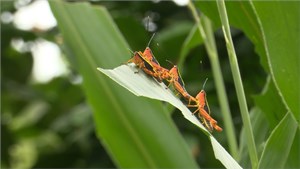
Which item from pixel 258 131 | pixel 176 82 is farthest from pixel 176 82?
pixel 258 131

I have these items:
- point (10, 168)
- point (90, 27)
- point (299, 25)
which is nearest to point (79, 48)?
point (90, 27)

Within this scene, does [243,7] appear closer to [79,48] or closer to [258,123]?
[258,123]

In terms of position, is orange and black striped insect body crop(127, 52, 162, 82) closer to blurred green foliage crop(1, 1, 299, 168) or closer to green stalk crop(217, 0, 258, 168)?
green stalk crop(217, 0, 258, 168)

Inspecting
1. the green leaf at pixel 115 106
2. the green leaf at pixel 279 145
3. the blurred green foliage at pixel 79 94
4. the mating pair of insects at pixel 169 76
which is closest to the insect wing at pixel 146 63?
the mating pair of insects at pixel 169 76

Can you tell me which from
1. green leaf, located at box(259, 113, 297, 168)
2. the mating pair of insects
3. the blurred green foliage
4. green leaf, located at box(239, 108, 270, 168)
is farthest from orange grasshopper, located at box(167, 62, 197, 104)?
the blurred green foliage

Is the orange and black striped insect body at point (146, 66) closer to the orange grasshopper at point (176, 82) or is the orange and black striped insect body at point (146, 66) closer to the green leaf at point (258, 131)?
the orange grasshopper at point (176, 82)

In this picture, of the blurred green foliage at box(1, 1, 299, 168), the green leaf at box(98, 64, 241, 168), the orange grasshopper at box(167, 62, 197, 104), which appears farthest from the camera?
the blurred green foliage at box(1, 1, 299, 168)

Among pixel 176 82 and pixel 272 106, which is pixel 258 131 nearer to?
pixel 272 106
